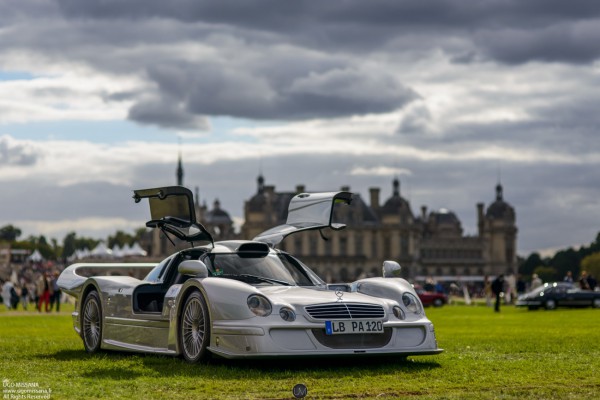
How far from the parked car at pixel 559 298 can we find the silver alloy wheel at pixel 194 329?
36.5 metres

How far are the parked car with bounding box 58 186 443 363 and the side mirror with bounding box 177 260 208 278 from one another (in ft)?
0.03

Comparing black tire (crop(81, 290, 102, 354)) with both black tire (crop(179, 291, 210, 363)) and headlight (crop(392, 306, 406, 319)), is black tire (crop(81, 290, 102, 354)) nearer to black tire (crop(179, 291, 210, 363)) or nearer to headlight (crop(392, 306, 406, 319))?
black tire (crop(179, 291, 210, 363))

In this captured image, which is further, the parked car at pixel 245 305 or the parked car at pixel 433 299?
the parked car at pixel 433 299

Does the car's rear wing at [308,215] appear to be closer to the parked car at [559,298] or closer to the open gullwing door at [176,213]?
the open gullwing door at [176,213]

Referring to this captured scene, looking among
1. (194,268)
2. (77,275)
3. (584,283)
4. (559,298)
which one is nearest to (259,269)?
(194,268)

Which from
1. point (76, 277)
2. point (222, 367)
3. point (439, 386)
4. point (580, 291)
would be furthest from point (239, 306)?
point (580, 291)

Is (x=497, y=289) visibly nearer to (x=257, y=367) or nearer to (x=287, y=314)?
(x=257, y=367)

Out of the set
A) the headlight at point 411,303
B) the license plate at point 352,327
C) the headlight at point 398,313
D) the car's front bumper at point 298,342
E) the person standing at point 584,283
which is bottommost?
the car's front bumper at point 298,342

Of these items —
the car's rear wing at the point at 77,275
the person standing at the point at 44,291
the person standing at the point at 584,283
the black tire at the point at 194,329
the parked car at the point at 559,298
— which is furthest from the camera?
the person standing at the point at 584,283

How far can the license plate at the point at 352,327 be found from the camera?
35.7 feet

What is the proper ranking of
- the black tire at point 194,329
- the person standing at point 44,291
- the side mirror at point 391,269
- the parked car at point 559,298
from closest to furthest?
the black tire at point 194,329 → the side mirror at point 391,269 → the person standing at point 44,291 → the parked car at point 559,298

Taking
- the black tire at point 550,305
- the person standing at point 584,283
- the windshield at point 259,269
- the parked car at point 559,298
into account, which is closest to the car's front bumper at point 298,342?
the windshield at point 259,269

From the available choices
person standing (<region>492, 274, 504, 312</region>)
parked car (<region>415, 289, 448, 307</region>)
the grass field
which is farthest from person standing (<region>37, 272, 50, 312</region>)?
the grass field

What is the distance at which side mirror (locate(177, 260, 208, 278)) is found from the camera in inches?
461
